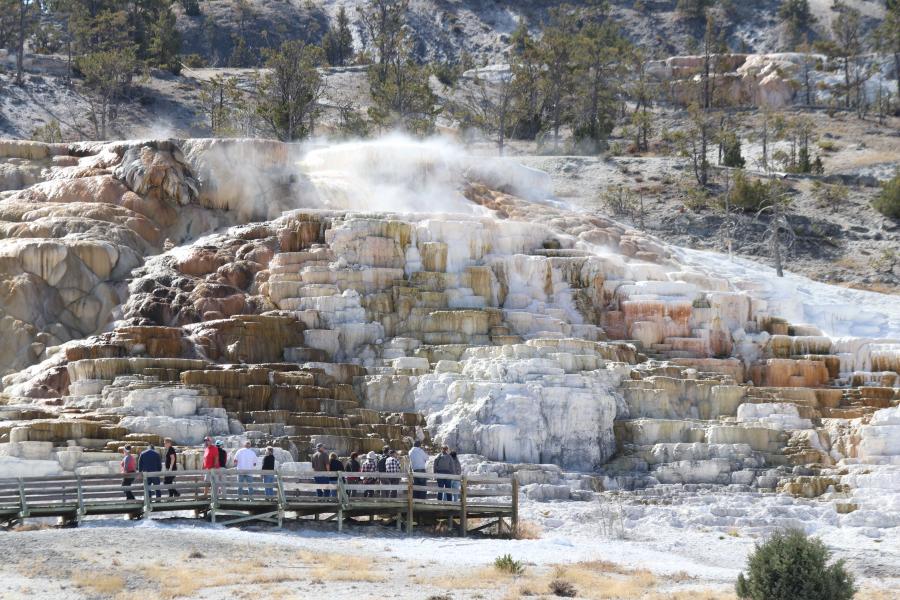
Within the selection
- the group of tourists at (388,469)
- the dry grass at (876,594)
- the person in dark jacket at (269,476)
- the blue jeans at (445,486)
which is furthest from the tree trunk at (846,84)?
the dry grass at (876,594)

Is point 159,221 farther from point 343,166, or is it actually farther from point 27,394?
point 27,394

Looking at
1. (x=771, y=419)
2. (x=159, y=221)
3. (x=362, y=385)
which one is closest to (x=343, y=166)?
(x=159, y=221)

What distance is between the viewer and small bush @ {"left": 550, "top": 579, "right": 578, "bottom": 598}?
15766mm

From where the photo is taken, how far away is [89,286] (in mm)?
32906

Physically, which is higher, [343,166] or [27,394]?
[343,166]

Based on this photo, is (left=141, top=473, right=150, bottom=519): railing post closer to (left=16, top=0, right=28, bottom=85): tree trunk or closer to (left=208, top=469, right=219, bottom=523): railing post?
(left=208, top=469, right=219, bottom=523): railing post

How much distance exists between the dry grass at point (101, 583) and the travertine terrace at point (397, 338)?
7.84 meters

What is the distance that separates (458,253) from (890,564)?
16381 millimetres

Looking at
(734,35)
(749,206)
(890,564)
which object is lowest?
(890,564)

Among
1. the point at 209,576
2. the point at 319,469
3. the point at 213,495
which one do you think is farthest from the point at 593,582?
the point at 319,469

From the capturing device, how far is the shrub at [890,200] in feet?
171

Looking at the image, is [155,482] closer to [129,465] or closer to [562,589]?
[129,465]

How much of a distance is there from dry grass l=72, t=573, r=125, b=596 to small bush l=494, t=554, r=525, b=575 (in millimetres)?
4644

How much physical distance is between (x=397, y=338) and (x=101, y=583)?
1589cm
